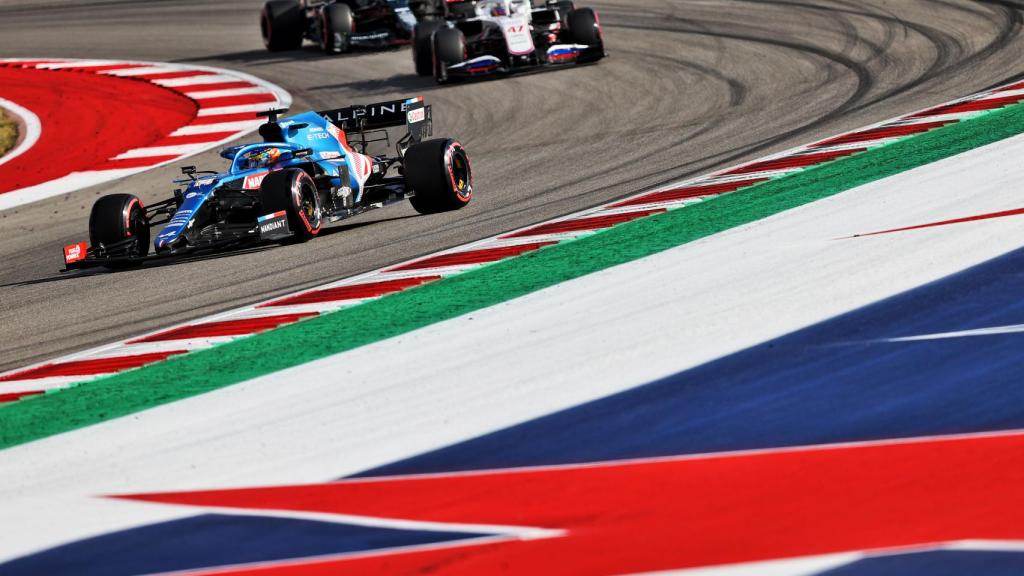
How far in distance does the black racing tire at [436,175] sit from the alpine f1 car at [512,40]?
259 inches

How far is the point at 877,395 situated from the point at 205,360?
10.7 ft

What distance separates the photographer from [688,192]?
32.8 feet

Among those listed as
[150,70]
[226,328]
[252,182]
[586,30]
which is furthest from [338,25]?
[226,328]

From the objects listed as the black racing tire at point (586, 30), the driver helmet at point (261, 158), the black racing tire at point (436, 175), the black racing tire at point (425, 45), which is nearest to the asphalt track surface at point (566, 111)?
the black racing tire at point (436, 175)

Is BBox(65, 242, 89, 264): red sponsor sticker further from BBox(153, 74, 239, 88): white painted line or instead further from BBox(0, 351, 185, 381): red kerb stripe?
BBox(153, 74, 239, 88): white painted line

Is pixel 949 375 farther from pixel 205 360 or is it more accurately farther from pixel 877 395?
pixel 205 360

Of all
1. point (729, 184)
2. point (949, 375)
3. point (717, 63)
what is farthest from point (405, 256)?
point (717, 63)

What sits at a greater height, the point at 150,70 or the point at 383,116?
the point at 150,70

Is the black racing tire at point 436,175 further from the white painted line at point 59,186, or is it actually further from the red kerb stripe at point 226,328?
the white painted line at point 59,186

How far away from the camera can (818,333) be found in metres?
5.79

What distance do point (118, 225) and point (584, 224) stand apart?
3.17 m

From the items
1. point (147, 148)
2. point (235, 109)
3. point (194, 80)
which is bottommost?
point (147, 148)

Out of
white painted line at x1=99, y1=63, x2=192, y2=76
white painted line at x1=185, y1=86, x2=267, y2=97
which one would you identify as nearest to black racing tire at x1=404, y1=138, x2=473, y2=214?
white painted line at x1=185, y1=86, x2=267, y2=97

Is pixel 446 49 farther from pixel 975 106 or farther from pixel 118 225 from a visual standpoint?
pixel 118 225
